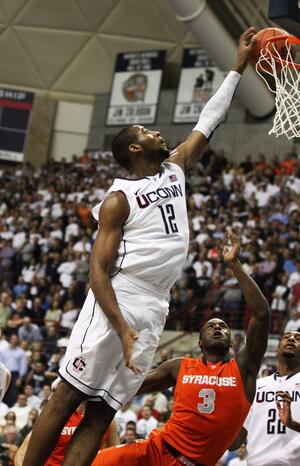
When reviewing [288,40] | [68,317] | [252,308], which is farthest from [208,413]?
[68,317]

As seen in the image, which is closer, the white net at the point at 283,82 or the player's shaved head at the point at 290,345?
the white net at the point at 283,82

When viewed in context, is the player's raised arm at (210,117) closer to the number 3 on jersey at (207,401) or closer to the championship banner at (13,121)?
the number 3 on jersey at (207,401)

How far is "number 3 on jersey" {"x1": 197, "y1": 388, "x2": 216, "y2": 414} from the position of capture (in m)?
5.96

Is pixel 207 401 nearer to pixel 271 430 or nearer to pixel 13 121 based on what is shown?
pixel 271 430

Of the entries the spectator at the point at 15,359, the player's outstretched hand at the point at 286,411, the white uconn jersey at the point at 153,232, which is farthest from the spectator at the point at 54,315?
the white uconn jersey at the point at 153,232

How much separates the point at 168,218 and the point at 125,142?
516mm

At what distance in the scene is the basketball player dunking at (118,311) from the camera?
4836mm

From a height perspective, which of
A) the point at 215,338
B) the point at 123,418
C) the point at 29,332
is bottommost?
the point at 215,338

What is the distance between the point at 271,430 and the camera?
6.85 meters

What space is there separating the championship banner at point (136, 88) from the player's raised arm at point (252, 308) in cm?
2252

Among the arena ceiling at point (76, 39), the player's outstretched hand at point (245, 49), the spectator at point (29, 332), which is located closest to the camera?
the player's outstretched hand at point (245, 49)

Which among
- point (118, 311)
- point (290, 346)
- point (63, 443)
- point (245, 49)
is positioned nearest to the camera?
Answer: point (118, 311)

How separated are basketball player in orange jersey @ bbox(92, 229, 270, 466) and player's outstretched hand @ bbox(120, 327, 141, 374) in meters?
1.20

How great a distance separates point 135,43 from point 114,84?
1.50 m
